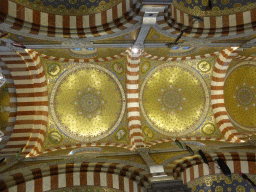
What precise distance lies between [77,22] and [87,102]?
3483 millimetres

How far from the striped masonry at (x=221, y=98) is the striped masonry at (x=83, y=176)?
4392 millimetres

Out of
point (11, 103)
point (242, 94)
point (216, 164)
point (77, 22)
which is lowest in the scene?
point (216, 164)

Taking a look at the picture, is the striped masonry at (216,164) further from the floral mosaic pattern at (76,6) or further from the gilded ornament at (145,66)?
the floral mosaic pattern at (76,6)

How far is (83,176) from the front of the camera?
5.54m

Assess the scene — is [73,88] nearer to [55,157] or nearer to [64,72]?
[64,72]

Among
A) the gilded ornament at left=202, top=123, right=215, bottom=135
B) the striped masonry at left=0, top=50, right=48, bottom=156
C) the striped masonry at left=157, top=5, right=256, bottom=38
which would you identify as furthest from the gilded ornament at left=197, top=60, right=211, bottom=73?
the striped masonry at left=0, top=50, right=48, bottom=156

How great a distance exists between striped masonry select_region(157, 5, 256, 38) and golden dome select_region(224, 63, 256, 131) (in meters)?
3.08

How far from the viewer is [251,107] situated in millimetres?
8672

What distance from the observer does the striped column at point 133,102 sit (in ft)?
24.4

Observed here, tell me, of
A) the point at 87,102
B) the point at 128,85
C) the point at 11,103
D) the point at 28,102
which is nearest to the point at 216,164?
the point at 128,85

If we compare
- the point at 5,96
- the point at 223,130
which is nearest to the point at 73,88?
the point at 5,96

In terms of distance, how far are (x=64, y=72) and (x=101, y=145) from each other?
311cm

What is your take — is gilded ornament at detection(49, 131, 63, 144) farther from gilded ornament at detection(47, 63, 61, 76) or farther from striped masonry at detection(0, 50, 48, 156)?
gilded ornament at detection(47, 63, 61, 76)

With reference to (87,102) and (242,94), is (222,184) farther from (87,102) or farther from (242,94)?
(87,102)
